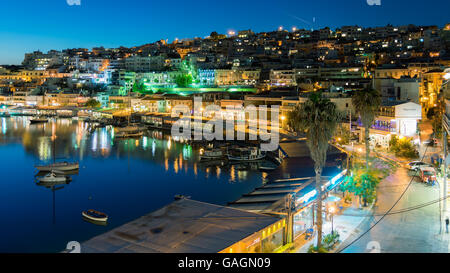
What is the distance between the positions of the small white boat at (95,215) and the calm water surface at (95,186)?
0.32 metres

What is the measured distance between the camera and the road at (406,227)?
28.4 ft

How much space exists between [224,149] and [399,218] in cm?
1894

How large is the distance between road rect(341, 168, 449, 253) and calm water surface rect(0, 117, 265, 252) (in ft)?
24.4

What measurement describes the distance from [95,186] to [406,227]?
15692mm

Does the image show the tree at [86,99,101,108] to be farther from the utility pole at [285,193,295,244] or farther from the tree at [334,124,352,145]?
the utility pole at [285,193,295,244]

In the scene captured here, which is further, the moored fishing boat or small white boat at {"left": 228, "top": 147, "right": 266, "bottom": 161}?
small white boat at {"left": 228, "top": 147, "right": 266, "bottom": 161}

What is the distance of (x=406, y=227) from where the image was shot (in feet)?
32.1

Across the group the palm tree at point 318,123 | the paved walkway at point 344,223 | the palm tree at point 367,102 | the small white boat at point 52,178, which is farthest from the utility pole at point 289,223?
the small white boat at point 52,178

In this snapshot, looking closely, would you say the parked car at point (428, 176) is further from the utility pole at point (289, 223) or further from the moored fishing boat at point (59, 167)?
the moored fishing boat at point (59, 167)

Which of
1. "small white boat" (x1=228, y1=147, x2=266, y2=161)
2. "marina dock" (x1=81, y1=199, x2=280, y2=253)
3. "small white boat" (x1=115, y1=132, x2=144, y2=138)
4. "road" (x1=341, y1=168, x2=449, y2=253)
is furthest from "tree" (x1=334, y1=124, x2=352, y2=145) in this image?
"small white boat" (x1=115, y1=132, x2=144, y2=138)

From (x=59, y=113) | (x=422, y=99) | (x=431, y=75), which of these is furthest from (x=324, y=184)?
(x=59, y=113)

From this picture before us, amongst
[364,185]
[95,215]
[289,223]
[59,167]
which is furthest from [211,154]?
[289,223]

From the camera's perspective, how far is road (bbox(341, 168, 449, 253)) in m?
8.66

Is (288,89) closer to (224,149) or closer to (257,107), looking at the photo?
(257,107)
